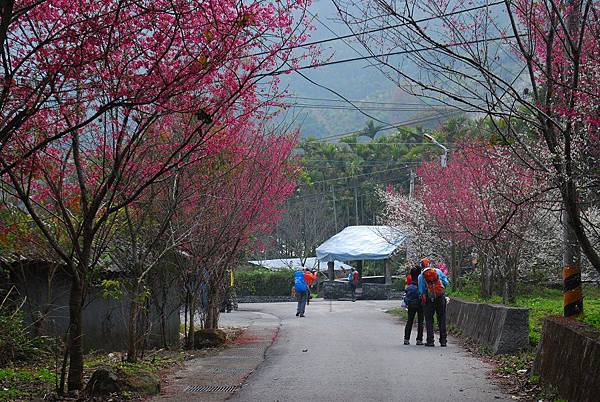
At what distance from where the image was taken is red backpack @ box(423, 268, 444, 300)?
655 inches

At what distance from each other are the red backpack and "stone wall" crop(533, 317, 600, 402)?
580 cm

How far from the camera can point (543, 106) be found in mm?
9172

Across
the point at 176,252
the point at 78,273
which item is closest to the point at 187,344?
the point at 176,252

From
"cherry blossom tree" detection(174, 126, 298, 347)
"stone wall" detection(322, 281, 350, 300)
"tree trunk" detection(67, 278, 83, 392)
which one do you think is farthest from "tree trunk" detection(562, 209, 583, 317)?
"stone wall" detection(322, 281, 350, 300)

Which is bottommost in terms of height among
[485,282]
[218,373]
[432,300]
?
[218,373]

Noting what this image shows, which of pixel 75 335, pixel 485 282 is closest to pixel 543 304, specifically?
pixel 485 282

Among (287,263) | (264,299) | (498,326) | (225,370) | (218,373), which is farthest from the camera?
(287,263)

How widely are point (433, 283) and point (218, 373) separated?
5609 mm

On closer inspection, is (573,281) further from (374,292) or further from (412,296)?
(374,292)

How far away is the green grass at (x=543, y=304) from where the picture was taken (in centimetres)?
1435

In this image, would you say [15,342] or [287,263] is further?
[287,263]

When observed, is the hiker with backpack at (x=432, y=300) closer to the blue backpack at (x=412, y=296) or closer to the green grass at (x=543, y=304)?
the blue backpack at (x=412, y=296)

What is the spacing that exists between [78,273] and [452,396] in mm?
4782

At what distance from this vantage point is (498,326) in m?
14.7
